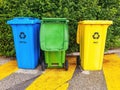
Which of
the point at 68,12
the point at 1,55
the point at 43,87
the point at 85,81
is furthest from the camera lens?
the point at 1,55

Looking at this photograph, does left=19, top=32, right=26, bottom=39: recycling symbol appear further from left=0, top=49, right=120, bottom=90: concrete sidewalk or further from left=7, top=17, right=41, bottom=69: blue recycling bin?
left=0, top=49, right=120, bottom=90: concrete sidewalk

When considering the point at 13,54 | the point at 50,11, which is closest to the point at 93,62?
the point at 50,11

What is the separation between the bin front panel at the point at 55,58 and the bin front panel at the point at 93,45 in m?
0.54

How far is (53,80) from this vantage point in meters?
4.96

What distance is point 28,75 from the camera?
5.35 metres

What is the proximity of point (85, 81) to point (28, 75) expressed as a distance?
1.36 meters

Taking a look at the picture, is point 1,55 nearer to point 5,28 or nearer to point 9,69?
point 5,28

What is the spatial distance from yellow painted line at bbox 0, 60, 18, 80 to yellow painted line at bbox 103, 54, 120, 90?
2.31m

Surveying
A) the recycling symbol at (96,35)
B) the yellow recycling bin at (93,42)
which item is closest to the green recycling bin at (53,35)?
the yellow recycling bin at (93,42)

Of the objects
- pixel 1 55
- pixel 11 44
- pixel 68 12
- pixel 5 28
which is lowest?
pixel 1 55

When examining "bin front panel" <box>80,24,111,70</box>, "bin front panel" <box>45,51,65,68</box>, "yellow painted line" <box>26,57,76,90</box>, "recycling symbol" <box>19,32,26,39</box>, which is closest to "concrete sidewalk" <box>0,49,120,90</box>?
"yellow painted line" <box>26,57,76,90</box>

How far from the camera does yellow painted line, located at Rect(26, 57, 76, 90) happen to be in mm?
4570

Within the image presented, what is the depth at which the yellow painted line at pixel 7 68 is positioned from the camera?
545 centimetres

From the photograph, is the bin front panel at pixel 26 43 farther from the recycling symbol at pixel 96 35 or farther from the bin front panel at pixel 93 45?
the recycling symbol at pixel 96 35
